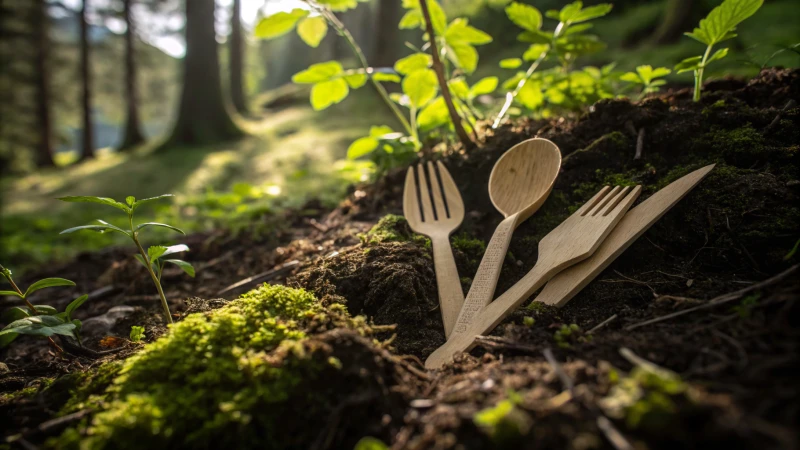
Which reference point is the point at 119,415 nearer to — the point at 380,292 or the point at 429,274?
the point at 380,292

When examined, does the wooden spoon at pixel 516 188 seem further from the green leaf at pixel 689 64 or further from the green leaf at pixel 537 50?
the green leaf at pixel 537 50

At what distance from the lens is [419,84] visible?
7.89 ft

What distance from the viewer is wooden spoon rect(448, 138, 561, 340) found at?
1.54m

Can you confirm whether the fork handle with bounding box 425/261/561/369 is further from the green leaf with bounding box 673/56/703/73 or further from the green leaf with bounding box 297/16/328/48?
the green leaf with bounding box 297/16/328/48

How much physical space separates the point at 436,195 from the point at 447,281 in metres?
0.64

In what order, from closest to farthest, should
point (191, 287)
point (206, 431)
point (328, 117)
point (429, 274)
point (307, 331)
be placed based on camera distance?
point (206, 431)
point (307, 331)
point (429, 274)
point (191, 287)
point (328, 117)

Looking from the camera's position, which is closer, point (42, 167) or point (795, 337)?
point (795, 337)

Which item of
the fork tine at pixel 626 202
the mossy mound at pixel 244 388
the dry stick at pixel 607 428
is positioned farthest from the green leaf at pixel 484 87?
the dry stick at pixel 607 428

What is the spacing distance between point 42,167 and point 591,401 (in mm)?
18987

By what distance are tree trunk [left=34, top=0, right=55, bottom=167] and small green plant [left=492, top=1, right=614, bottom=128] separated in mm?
17574

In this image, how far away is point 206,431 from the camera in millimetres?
930

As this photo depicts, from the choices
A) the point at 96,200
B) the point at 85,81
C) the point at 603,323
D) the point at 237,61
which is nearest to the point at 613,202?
the point at 603,323

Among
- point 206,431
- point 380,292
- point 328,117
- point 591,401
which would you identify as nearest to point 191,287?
point 380,292

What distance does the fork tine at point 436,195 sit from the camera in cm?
201
